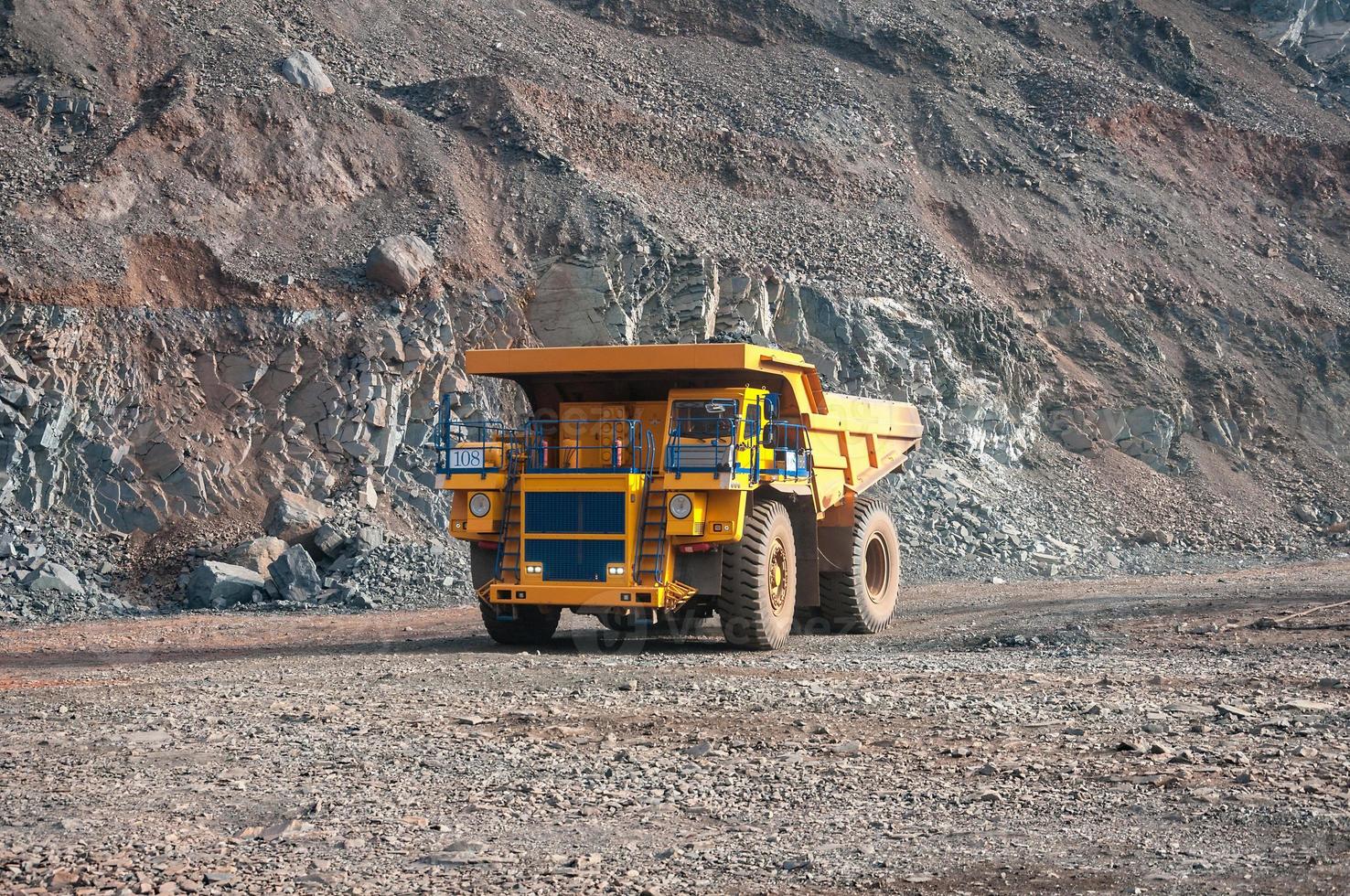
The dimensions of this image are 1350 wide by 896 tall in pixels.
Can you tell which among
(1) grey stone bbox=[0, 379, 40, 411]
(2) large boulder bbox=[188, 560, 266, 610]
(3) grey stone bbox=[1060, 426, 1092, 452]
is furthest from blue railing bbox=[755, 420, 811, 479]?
(3) grey stone bbox=[1060, 426, 1092, 452]

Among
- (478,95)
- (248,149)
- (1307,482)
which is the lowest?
(1307,482)

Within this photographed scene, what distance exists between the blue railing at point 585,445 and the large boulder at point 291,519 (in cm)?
749

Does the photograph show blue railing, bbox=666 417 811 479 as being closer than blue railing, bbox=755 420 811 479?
Yes

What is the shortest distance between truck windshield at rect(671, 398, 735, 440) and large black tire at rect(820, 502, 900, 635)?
2798mm

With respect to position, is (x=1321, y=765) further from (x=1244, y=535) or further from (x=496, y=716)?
(x=1244, y=535)

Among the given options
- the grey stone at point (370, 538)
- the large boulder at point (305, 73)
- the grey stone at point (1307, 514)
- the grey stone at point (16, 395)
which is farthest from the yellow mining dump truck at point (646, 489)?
the grey stone at point (1307, 514)

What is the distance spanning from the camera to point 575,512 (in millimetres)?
12047

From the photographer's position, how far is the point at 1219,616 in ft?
45.3

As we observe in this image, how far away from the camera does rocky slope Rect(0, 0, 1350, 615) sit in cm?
2088

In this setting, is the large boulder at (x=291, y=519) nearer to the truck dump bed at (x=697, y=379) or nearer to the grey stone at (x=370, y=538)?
the grey stone at (x=370, y=538)

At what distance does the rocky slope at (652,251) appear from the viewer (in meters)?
20.9

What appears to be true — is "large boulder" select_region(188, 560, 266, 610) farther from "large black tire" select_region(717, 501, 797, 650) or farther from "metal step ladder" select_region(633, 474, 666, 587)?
"large black tire" select_region(717, 501, 797, 650)

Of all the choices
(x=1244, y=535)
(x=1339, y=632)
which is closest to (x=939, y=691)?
(x=1339, y=632)

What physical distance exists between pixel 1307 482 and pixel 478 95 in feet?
60.6
